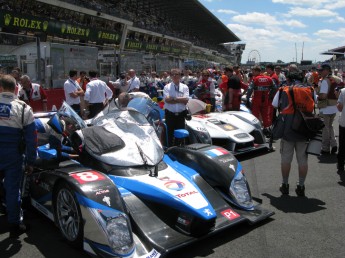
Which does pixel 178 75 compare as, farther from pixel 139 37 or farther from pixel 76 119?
pixel 139 37

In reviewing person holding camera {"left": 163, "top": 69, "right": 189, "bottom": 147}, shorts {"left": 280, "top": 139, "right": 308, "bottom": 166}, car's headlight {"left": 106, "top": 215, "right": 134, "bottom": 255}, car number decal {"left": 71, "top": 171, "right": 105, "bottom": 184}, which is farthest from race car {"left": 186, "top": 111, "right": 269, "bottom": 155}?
car's headlight {"left": 106, "top": 215, "right": 134, "bottom": 255}

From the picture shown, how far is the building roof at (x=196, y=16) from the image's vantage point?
55.0 m

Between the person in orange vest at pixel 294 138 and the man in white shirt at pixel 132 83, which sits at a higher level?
the man in white shirt at pixel 132 83

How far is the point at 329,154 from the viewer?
7.60 m

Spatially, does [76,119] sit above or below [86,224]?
above

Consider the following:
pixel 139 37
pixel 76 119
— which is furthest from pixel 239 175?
pixel 139 37

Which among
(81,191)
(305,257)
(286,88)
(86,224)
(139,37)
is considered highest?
(139,37)

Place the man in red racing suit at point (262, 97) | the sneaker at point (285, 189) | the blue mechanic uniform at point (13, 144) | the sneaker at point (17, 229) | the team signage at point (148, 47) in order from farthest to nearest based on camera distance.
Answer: the team signage at point (148, 47)
the man in red racing suit at point (262, 97)
the sneaker at point (285, 189)
the sneaker at point (17, 229)
the blue mechanic uniform at point (13, 144)

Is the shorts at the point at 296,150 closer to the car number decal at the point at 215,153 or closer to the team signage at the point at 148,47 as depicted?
the car number decal at the point at 215,153

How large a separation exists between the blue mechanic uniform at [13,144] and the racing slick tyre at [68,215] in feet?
1.64

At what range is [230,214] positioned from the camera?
12.6ft

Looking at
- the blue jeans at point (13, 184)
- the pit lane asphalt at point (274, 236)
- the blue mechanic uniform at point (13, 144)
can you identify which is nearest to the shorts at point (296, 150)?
the pit lane asphalt at point (274, 236)

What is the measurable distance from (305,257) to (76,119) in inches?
115

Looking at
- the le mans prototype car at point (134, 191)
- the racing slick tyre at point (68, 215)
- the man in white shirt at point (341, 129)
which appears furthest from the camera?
the man in white shirt at point (341, 129)
